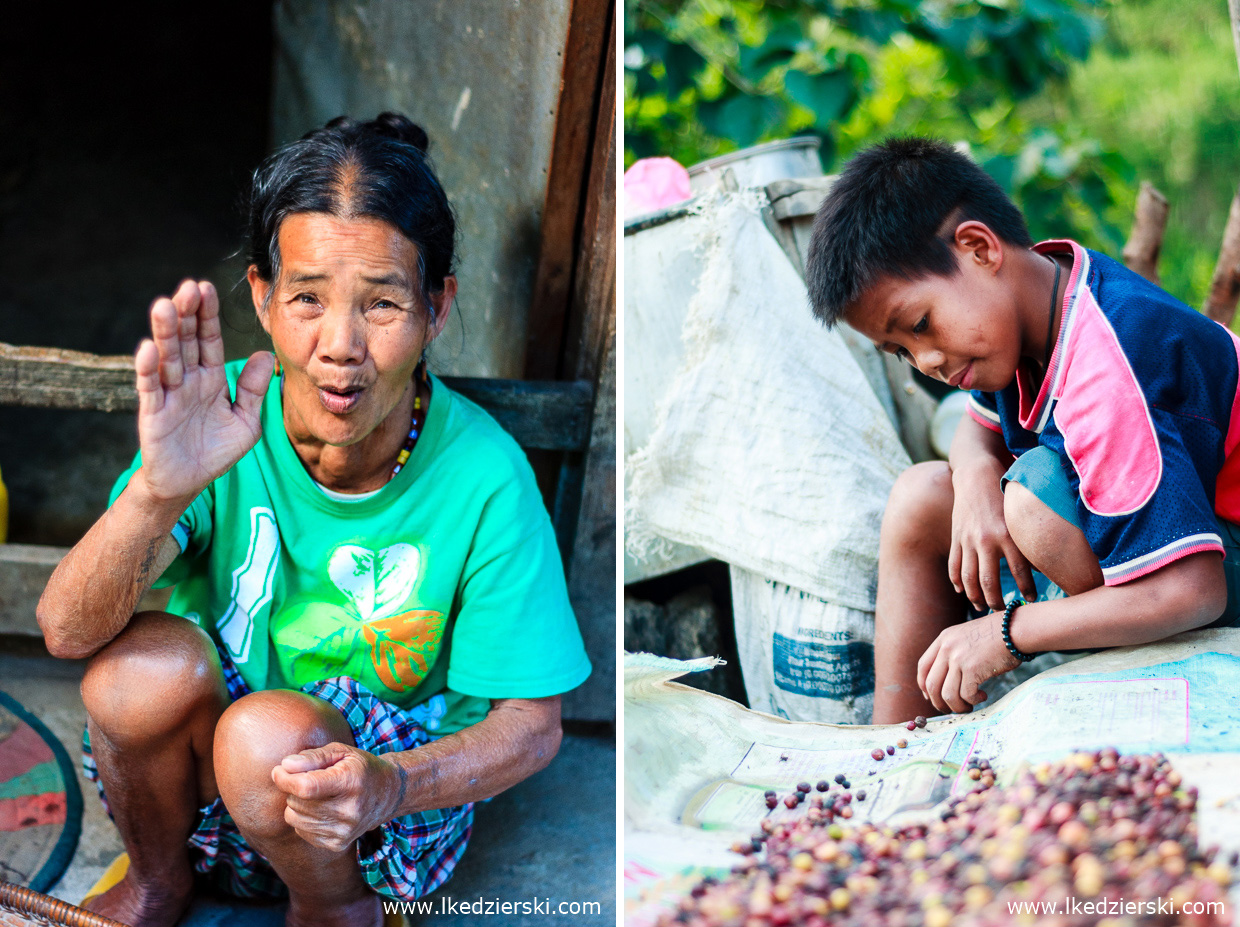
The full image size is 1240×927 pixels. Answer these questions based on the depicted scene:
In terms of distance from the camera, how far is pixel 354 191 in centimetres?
136

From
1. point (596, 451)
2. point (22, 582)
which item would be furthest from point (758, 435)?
point (22, 582)

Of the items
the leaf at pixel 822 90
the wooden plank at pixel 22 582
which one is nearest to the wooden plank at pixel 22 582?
the wooden plank at pixel 22 582

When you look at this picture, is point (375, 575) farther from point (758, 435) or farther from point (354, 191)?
point (758, 435)

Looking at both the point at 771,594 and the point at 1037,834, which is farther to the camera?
the point at 771,594

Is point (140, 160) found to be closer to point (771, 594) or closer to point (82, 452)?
point (82, 452)

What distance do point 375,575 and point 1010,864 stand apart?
0.97m

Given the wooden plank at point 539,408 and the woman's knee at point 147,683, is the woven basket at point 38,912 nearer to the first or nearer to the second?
the woman's knee at point 147,683

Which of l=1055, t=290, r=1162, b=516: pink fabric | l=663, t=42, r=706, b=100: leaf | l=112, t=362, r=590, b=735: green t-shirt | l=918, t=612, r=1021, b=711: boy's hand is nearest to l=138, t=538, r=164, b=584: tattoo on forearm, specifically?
l=112, t=362, r=590, b=735: green t-shirt

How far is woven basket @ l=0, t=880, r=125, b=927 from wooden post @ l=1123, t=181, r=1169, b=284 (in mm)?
2593

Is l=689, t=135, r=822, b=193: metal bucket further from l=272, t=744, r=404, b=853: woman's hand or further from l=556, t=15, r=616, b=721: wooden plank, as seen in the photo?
l=272, t=744, r=404, b=853: woman's hand

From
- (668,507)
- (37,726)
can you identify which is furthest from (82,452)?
(668,507)

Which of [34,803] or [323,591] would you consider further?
[34,803]

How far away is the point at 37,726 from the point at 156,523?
80 centimetres

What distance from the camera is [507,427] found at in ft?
6.11
